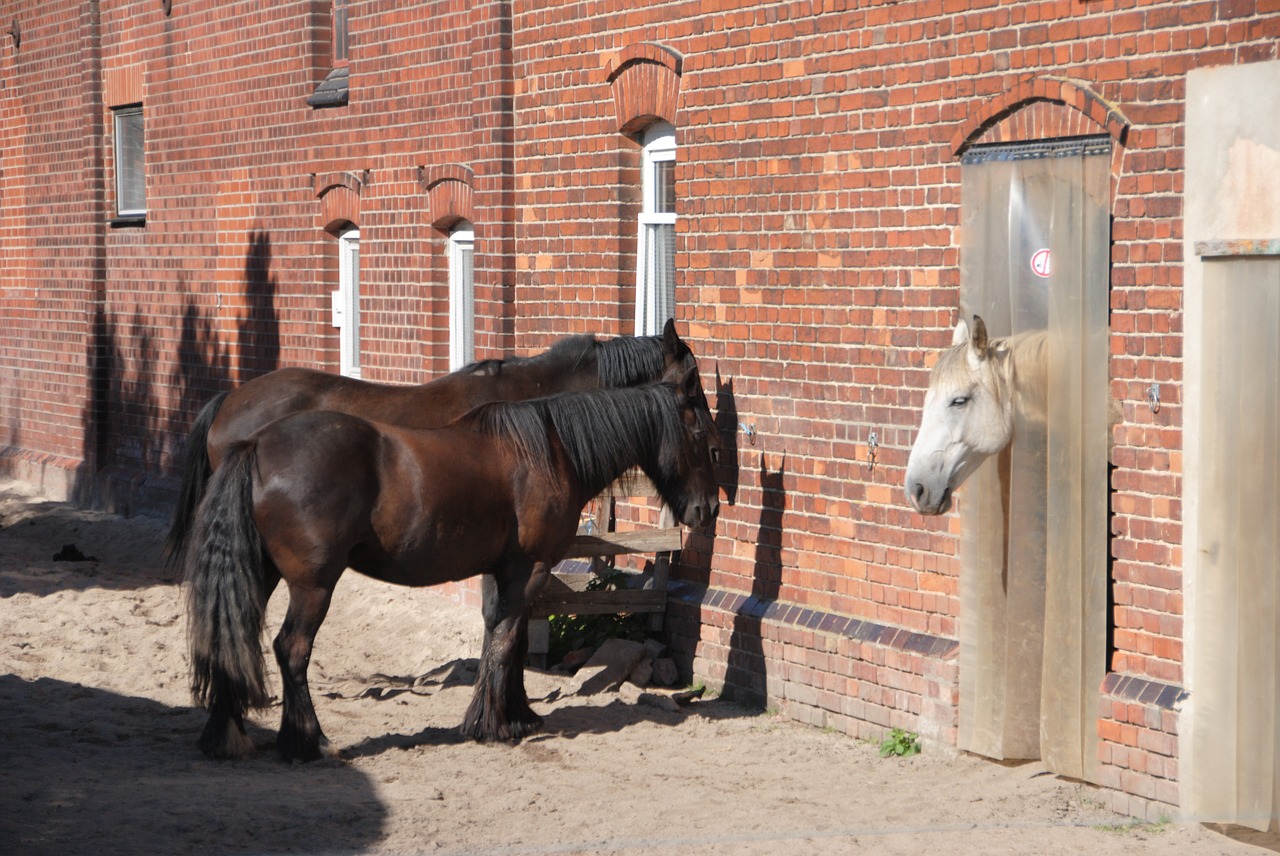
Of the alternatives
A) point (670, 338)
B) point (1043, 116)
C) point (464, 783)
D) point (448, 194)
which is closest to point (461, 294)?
point (448, 194)

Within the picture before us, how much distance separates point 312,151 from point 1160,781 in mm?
9805

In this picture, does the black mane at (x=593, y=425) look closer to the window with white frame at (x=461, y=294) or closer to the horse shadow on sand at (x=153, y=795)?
the horse shadow on sand at (x=153, y=795)

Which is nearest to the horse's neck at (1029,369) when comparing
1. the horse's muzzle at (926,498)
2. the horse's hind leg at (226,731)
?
the horse's muzzle at (926,498)

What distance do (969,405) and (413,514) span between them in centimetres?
273

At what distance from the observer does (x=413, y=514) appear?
8.29 m

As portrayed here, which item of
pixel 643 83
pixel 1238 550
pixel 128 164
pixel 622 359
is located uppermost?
pixel 128 164

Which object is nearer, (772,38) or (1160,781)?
(1160,781)

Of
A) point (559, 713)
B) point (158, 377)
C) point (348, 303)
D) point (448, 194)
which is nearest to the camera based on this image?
point (559, 713)

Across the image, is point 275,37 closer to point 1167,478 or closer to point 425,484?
point 425,484

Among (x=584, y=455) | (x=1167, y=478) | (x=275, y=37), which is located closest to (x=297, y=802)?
(x=584, y=455)

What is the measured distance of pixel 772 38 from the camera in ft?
30.3

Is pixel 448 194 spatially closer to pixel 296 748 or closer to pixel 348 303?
pixel 348 303

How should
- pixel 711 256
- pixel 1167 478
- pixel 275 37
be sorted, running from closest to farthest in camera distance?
pixel 1167 478 < pixel 711 256 < pixel 275 37

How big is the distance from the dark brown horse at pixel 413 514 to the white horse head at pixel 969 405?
1.84 metres
